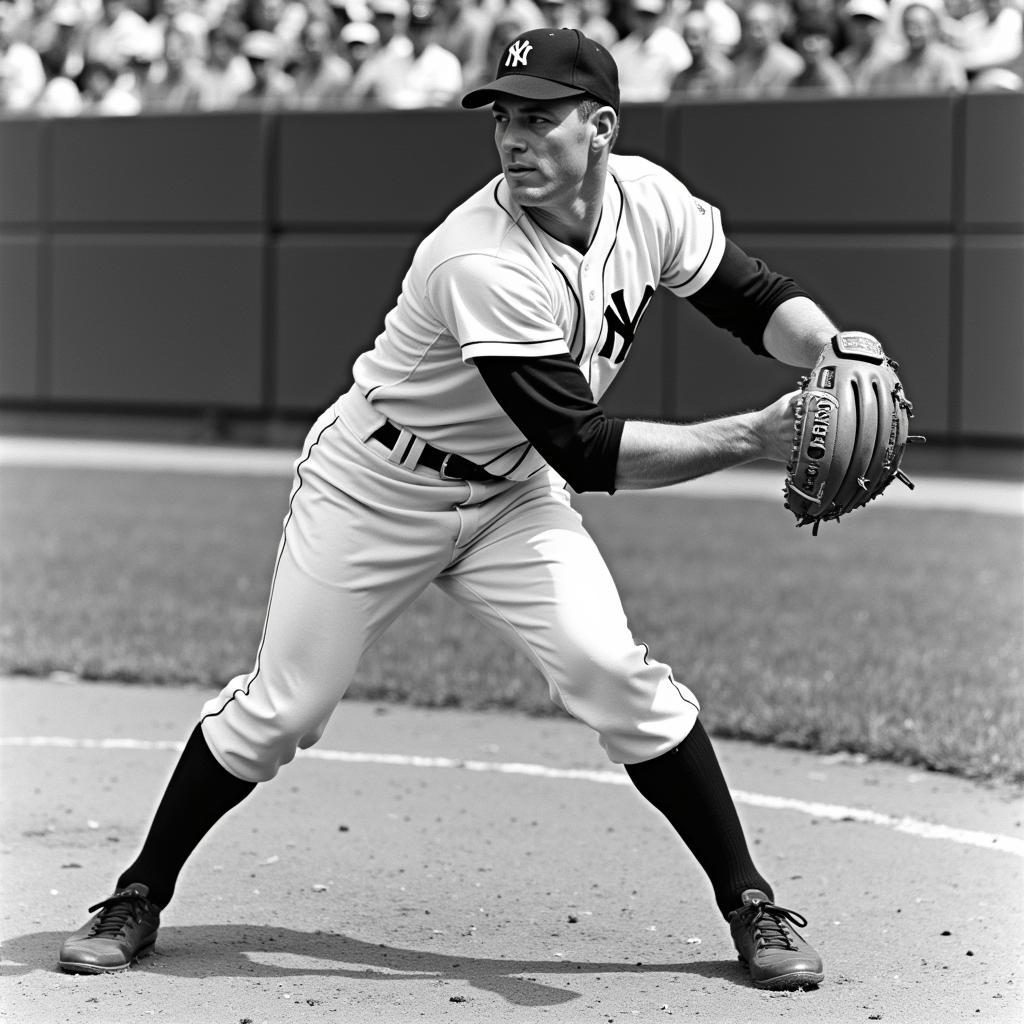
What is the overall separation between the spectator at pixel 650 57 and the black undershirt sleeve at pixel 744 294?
29.5 feet

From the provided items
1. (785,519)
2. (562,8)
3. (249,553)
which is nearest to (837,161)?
(562,8)

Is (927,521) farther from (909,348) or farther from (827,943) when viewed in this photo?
(827,943)

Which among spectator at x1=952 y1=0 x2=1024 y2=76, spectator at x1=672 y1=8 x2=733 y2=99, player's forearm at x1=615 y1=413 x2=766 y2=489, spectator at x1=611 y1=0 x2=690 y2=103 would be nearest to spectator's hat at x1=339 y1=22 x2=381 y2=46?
spectator at x1=611 y1=0 x2=690 y2=103

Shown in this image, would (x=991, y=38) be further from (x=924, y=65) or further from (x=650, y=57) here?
(x=650, y=57)

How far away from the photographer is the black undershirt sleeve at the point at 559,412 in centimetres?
344

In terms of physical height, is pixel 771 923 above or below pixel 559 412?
below

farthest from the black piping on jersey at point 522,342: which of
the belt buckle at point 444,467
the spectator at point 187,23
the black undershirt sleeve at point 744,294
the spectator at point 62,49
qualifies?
the spectator at point 62,49

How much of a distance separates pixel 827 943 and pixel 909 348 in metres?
8.95

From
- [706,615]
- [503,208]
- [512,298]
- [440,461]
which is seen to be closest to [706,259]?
[503,208]

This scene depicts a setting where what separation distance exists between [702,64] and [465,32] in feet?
6.26

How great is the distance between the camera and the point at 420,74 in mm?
13656

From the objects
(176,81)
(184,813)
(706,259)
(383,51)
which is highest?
(383,51)

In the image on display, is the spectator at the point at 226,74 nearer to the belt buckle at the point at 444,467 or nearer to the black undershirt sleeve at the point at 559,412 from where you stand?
the belt buckle at the point at 444,467

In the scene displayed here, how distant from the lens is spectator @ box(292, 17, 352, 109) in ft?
46.1
